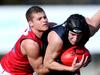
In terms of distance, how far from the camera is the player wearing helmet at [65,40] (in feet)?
16.2

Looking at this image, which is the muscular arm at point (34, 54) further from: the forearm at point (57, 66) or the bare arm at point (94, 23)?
the bare arm at point (94, 23)

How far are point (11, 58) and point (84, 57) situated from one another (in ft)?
2.54

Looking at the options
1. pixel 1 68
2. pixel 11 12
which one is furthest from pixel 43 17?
pixel 11 12

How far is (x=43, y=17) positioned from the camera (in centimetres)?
514

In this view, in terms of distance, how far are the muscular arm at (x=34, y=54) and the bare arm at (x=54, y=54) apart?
0.12 metres

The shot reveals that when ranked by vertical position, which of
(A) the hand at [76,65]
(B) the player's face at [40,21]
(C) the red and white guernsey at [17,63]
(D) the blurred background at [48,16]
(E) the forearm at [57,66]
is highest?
(B) the player's face at [40,21]

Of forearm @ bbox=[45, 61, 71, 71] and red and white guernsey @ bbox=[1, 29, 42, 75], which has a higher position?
forearm @ bbox=[45, 61, 71, 71]

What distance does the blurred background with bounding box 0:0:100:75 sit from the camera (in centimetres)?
715

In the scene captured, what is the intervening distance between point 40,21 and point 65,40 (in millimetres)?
291

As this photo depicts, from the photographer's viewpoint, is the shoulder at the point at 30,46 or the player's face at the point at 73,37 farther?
the shoulder at the point at 30,46

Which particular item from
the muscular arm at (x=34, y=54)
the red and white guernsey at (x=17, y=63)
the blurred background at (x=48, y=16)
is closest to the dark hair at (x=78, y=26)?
the muscular arm at (x=34, y=54)

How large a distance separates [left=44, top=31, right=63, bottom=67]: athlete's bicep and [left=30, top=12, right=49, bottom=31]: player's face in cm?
9

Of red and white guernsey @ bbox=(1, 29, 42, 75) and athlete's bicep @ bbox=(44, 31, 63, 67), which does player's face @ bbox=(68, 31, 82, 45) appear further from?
red and white guernsey @ bbox=(1, 29, 42, 75)

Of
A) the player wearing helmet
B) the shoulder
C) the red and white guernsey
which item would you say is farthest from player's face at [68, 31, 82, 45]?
the red and white guernsey
